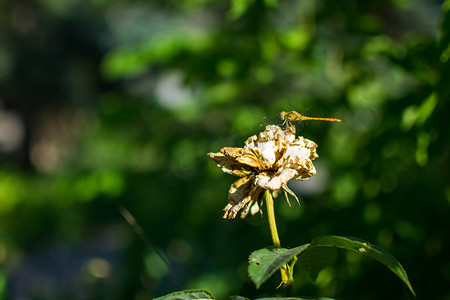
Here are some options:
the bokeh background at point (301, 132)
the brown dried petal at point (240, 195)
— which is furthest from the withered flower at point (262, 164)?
the bokeh background at point (301, 132)

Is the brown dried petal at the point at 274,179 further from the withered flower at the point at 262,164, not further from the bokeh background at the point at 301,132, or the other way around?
the bokeh background at the point at 301,132

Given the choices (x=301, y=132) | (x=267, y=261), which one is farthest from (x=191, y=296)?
(x=301, y=132)

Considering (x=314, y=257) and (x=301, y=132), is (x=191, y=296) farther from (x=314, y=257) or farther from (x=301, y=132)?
(x=301, y=132)

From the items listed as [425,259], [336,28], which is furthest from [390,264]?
[336,28]

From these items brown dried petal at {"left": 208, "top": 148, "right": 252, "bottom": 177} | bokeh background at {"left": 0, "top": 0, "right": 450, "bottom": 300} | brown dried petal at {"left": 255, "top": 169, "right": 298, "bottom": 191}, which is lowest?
brown dried petal at {"left": 255, "top": 169, "right": 298, "bottom": 191}

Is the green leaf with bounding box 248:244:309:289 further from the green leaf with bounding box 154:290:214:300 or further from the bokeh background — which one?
the bokeh background

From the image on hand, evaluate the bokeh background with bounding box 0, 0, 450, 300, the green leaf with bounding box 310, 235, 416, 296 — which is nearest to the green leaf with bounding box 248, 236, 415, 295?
the green leaf with bounding box 310, 235, 416, 296
